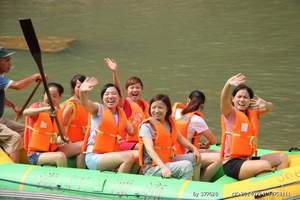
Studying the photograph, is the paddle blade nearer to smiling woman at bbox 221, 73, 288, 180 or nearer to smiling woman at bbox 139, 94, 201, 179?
smiling woman at bbox 139, 94, 201, 179

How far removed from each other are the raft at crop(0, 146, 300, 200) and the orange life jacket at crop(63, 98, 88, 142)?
60cm

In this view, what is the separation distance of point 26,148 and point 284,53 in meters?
7.07

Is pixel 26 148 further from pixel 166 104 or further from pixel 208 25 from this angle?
pixel 208 25

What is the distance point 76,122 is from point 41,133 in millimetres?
404

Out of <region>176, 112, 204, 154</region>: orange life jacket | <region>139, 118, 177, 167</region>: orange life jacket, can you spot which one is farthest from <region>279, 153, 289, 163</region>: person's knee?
<region>139, 118, 177, 167</region>: orange life jacket

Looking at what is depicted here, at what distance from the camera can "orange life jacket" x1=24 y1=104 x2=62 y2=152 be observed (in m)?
6.18

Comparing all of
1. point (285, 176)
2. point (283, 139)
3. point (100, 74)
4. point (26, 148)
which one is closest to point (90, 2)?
point (100, 74)

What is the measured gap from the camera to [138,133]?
6.06 meters

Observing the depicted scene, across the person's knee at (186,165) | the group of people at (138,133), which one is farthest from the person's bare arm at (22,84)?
the person's knee at (186,165)

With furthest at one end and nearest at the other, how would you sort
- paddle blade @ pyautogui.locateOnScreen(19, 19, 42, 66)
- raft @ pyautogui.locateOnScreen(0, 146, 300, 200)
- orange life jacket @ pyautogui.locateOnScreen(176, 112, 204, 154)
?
1. paddle blade @ pyautogui.locateOnScreen(19, 19, 42, 66)
2. orange life jacket @ pyautogui.locateOnScreen(176, 112, 204, 154)
3. raft @ pyautogui.locateOnScreen(0, 146, 300, 200)

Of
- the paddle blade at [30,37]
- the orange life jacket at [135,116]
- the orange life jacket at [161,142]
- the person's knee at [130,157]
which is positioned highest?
the paddle blade at [30,37]

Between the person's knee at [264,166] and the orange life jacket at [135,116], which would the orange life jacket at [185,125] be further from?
the person's knee at [264,166]

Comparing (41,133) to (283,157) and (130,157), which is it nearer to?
(130,157)

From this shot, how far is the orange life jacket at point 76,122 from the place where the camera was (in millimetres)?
6441
